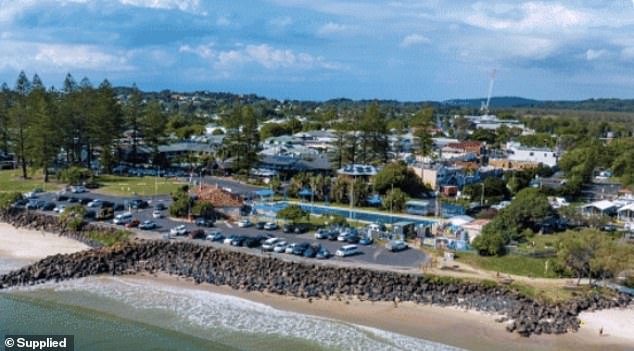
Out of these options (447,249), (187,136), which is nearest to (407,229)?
(447,249)

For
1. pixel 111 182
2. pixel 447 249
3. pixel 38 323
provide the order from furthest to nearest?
pixel 111 182, pixel 447 249, pixel 38 323

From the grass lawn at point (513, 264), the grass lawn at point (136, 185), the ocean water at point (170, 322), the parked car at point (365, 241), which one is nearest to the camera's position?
the ocean water at point (170, 322)

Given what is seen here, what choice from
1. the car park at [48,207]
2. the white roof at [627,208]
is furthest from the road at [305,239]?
the white roof at [627,208]

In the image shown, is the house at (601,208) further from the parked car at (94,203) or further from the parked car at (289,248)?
the parked car at (94,203)

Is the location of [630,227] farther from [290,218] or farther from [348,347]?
[348,347]

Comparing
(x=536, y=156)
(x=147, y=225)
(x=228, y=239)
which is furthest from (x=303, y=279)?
(x=536, y=156)
